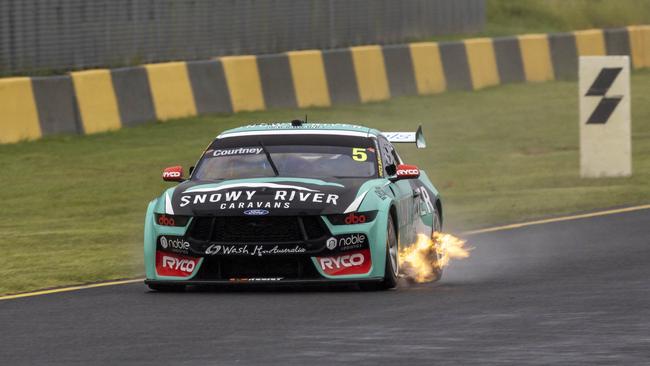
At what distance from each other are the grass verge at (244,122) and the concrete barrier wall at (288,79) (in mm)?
250

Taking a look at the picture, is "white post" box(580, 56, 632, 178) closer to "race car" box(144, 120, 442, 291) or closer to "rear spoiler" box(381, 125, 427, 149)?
"rear spoiler" box(381, 125, 427, 149)

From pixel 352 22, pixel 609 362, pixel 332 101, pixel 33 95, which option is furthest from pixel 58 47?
pixel 609 362

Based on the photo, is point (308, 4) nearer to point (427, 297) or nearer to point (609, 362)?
point (427, 297)

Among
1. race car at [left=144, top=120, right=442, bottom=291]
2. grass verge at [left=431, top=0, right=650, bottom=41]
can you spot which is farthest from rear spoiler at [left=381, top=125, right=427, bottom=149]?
grass verge at [left=431, top=0, right=650, bottom=41]

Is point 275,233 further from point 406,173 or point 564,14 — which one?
point 564,14

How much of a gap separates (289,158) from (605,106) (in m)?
9.14

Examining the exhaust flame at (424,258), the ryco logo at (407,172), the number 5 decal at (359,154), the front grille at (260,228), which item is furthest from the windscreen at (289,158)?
the front grille at (260,228)

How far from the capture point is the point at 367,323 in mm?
10875

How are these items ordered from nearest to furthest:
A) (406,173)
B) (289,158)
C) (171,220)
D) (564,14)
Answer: (171,220)
(406,173)
(289,158)
(564,14)

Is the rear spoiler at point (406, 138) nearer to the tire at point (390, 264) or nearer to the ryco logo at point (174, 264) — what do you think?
the tire at point (390, 264)

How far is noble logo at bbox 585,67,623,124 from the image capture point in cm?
2186

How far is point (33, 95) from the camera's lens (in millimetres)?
22609

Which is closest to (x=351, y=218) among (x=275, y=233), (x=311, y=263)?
(x=311, y=263)

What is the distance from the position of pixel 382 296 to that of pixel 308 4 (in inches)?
739
